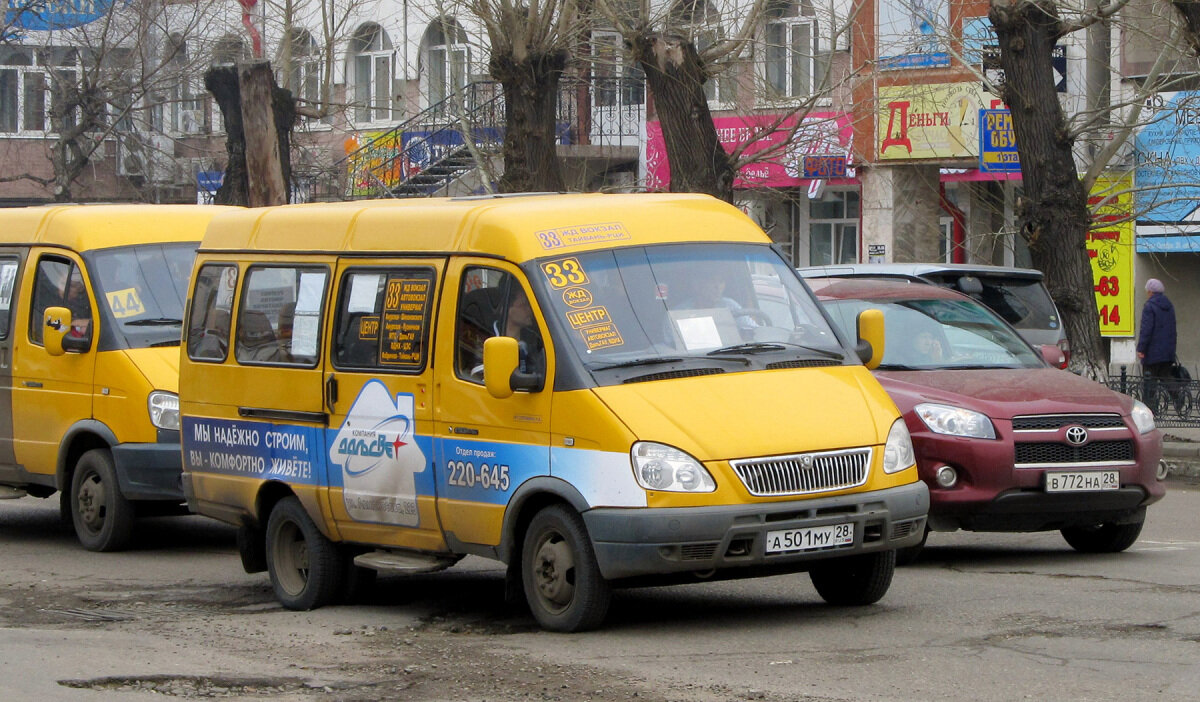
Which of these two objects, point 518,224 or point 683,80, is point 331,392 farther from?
point 683,80

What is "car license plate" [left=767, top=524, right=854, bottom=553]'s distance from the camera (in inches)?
303

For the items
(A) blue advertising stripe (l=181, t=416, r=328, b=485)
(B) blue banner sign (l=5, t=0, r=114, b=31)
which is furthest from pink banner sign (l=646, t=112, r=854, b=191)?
(A) blue advertising stripe (l=181, t=416, r=328, b=485)

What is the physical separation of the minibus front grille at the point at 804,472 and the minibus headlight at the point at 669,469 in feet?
0.50

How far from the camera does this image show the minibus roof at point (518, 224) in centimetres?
833

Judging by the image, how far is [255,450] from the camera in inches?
378

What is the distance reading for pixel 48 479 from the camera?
12367mm

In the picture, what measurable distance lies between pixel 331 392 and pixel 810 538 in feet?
8.84

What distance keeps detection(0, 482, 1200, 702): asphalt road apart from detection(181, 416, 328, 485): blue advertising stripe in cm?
72

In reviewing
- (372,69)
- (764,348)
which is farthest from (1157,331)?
(372,69)

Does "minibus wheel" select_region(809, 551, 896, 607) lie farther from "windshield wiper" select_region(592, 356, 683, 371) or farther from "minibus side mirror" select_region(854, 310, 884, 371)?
"windshield wiper" select_region(592, 356, 683, 371)

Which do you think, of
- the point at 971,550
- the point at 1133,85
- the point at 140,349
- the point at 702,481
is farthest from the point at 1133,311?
the point at 702,481

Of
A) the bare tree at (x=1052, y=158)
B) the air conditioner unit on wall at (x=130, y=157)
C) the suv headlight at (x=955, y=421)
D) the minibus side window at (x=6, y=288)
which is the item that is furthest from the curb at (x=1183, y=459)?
the air conditioner unit on wall at (x=130, y=157)

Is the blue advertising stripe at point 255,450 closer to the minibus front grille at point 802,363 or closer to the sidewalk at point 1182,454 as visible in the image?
the minibus front grille at point 802,363

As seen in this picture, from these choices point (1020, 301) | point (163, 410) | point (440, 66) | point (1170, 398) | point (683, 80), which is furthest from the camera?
point (440, 66)
